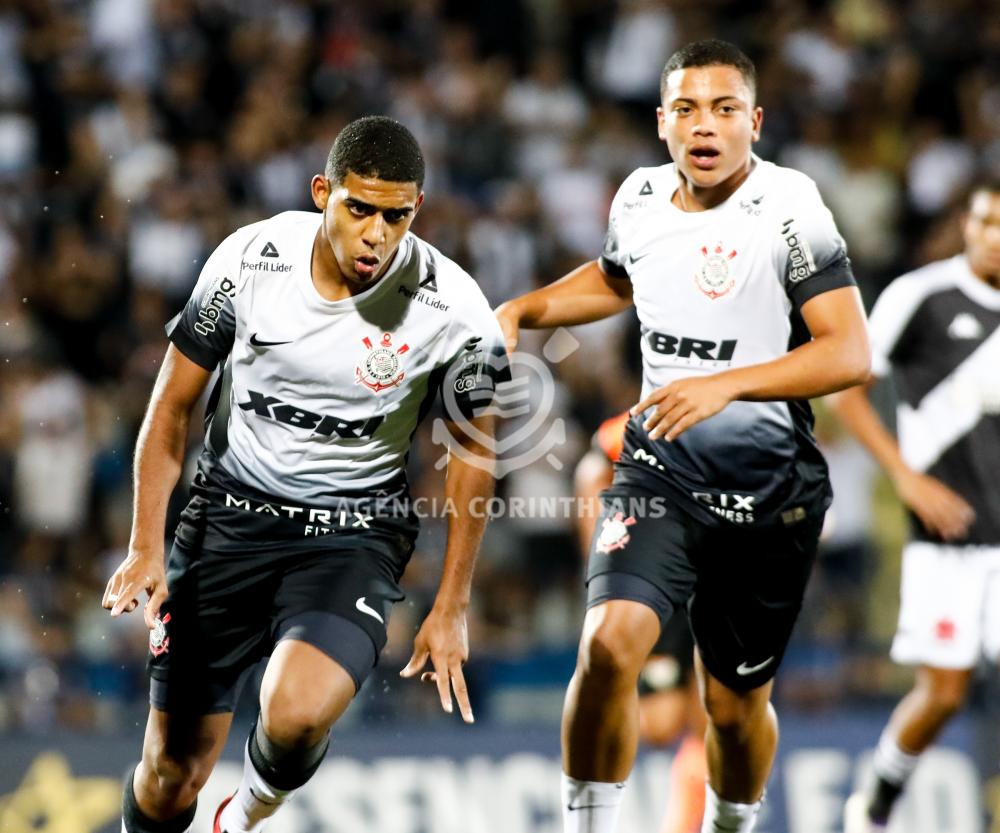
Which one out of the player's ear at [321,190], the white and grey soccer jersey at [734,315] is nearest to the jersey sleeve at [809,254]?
the white and grey soccer jersey at [734,315]

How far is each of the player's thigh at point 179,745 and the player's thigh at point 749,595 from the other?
1635 millimetres

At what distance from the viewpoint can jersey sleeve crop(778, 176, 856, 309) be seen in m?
4.99

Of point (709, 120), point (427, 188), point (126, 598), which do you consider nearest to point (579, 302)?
point (709, 120)

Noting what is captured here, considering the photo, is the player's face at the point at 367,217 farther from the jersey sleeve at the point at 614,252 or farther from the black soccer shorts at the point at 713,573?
the black soccer shorts at the point at 713,573

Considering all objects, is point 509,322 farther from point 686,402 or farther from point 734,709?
point 734,709

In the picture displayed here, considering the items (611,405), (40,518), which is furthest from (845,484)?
(40,518)

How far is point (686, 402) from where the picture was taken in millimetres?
4562

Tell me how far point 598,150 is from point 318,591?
662cm

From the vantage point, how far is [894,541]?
28.4 feet

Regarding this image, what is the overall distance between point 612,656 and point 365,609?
77cm

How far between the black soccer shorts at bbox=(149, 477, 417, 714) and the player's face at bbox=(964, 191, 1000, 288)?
9.65ft

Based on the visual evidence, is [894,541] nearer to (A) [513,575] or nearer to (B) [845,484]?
(B) [845,484]

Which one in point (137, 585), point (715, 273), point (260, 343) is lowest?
point (137, 585)

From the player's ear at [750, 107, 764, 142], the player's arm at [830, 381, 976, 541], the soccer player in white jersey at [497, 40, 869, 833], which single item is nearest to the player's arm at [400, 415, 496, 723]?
the soccer player in white jersey at [497, 40, 869, 833]
